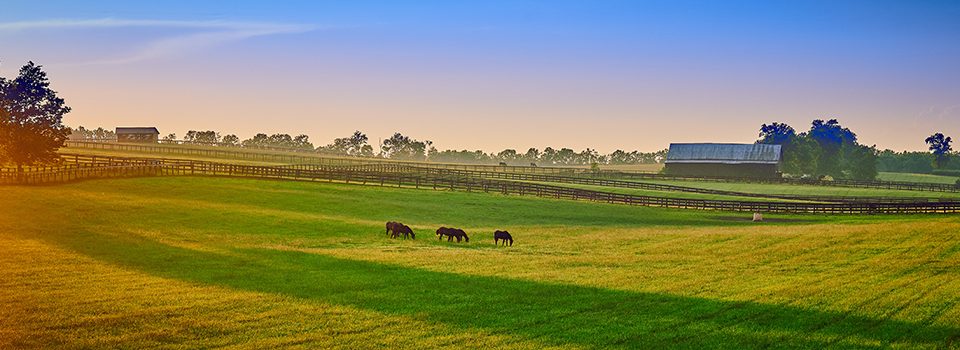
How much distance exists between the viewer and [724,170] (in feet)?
431

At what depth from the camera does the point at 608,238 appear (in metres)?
42.5

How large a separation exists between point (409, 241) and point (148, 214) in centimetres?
1410

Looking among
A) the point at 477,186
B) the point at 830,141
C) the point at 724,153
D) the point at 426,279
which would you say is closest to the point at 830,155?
the point at 830,141

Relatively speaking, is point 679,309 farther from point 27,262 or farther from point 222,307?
point 27,262

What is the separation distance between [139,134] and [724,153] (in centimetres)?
10545

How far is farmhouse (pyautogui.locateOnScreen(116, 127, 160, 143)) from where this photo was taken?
6339 inches

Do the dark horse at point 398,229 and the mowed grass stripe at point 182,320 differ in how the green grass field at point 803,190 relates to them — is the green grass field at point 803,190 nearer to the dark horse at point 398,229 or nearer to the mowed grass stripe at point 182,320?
the dark horse at point 398,229

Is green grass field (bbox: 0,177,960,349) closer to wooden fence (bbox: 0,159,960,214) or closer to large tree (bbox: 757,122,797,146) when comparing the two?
wooden fence (bbox: 0,159,960,214)

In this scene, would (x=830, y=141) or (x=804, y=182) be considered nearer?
(x=804, y=182)

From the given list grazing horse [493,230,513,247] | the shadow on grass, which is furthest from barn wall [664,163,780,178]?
the shadow on grass

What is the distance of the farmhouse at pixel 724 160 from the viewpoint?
12888 centimetres

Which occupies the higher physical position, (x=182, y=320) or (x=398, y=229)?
(x=398, y=229)

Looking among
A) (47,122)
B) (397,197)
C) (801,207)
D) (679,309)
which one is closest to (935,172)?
(801,207)

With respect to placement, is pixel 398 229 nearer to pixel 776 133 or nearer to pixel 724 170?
pixel 724 170
